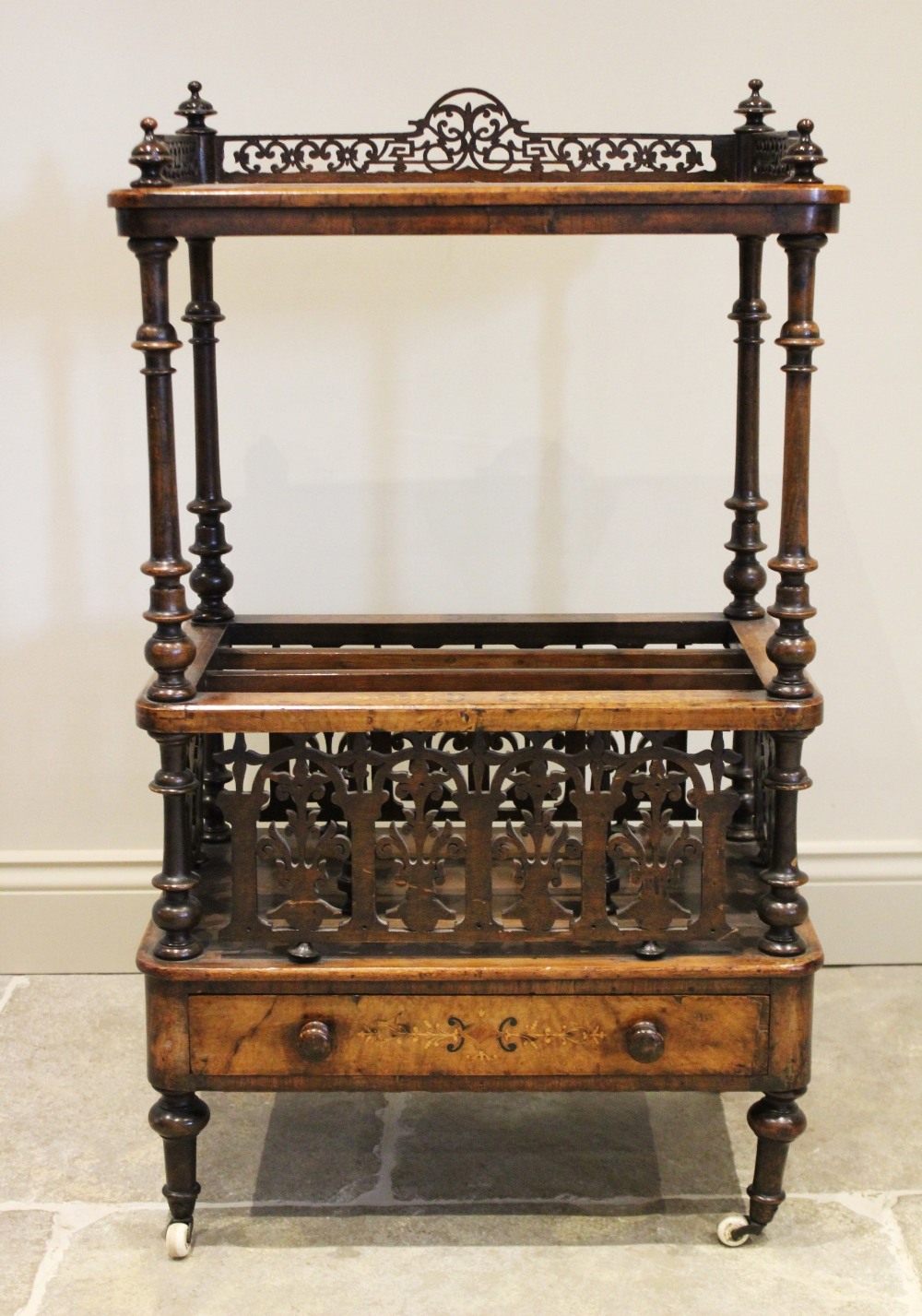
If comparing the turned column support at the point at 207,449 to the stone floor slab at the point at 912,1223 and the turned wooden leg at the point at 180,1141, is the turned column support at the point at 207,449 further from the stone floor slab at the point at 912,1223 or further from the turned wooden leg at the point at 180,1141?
the stone floor slab at the point at 912,1223

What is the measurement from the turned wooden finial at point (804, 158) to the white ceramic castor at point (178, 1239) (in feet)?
5.85

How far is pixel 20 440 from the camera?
3.40 m

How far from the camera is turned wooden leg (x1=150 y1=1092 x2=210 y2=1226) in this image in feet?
8.49

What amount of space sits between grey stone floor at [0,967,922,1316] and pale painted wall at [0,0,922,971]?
0.57m

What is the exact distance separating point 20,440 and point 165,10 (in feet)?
2.85

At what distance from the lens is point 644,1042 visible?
252cm

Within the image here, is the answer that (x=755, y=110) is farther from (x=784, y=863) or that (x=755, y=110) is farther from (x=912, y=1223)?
(x=912, y=1223)

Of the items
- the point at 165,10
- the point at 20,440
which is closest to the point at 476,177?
the point at 165,10

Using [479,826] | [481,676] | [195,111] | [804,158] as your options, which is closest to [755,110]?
[804,158]

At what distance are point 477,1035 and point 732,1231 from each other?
52 centimetres

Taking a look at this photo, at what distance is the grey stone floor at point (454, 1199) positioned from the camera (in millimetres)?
2551

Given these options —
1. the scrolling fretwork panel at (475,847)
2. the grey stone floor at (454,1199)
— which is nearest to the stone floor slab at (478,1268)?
the grey stone floor at (454,1199)

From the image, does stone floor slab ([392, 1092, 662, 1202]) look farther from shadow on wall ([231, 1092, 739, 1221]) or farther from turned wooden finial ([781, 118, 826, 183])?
turned wooden finial ([781, 118, 826, 183])

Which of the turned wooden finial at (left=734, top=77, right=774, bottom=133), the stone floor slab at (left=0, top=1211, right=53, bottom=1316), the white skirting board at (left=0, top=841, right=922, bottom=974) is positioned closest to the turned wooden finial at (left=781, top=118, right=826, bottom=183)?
the turned wooden finial at (left=734, top=77, right=774, bottom=133)
